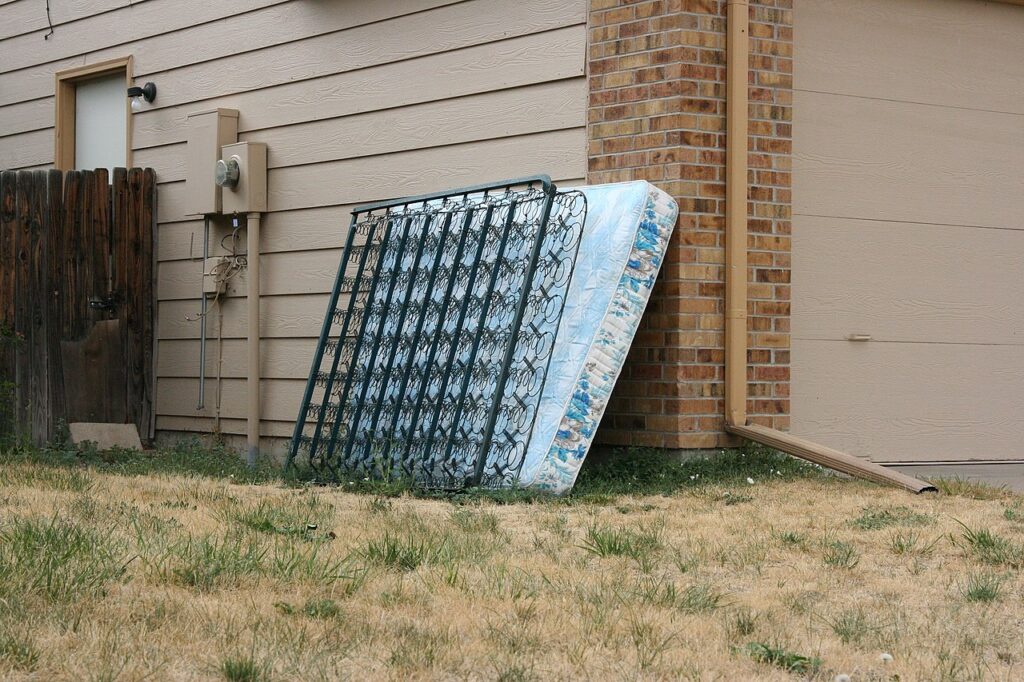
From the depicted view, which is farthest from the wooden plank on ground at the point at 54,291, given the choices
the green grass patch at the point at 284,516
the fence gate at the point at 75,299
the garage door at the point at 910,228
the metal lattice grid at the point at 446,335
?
the garage door at the point at 910,228

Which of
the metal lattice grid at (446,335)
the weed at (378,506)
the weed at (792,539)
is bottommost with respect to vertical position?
the weed at (792,539)

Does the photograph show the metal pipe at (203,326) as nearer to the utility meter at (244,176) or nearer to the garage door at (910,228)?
the utility meter at (244,176)

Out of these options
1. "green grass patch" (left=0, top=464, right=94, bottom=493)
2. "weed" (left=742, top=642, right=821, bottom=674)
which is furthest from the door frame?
"weed" (left=742, top=642, right=821, bottom=674)

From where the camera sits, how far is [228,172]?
28.1ft

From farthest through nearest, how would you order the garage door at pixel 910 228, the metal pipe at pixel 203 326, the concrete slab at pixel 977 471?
1. the metal pipe at pixel 203 326
2. the concrete slab at pixel 977 471
3. the garage door at pixel 910 228

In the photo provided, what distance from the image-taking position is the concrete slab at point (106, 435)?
8.51m

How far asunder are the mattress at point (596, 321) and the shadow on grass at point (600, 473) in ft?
0.63

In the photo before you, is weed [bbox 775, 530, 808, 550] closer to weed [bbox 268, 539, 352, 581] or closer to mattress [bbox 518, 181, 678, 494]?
mattress [bbox 518, 181, 678, 494]

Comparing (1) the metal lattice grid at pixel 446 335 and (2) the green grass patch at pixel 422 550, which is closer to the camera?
(2) the green grass patch at pixel 422 550

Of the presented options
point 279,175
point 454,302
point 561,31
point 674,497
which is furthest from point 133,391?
point 674,497

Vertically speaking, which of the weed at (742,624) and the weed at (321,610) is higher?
the weed at (321,610)

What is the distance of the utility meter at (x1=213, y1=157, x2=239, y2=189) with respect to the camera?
28.1 feet

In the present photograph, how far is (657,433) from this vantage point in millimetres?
6570

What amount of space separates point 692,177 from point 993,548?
2.60 m
